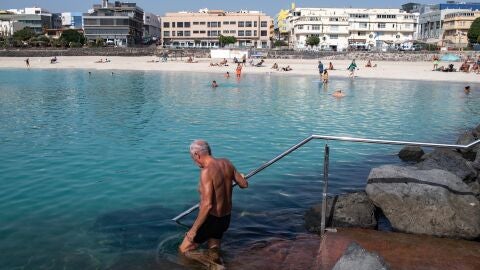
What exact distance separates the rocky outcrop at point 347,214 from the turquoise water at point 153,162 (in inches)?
13.2

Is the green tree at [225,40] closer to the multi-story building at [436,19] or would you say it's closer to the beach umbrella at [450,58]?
the multi-story building at [436,19]

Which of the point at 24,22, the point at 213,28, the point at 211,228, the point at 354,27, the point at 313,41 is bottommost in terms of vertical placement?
the point at 211,228

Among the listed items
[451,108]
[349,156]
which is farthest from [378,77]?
[349,156]

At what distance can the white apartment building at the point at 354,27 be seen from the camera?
127688 millimetres

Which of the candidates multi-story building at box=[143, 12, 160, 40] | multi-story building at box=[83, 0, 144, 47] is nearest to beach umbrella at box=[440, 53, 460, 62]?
multi-story building at box=[83, 0, 144, 47]

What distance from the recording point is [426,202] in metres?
7.23

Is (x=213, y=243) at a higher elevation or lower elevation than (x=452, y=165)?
lower

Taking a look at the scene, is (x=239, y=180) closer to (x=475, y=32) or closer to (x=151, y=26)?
(x=475, y=32)

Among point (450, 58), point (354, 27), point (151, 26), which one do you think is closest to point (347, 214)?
point (450, 58)

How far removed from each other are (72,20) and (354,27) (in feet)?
386

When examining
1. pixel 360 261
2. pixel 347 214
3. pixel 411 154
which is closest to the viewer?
pixel 360 261

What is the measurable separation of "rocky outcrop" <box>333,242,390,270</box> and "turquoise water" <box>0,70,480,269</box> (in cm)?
242

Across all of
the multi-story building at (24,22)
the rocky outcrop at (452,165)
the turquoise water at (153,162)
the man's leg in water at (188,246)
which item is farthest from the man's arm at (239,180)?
the multi-story building at (24,22)

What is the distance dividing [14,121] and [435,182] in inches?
716
